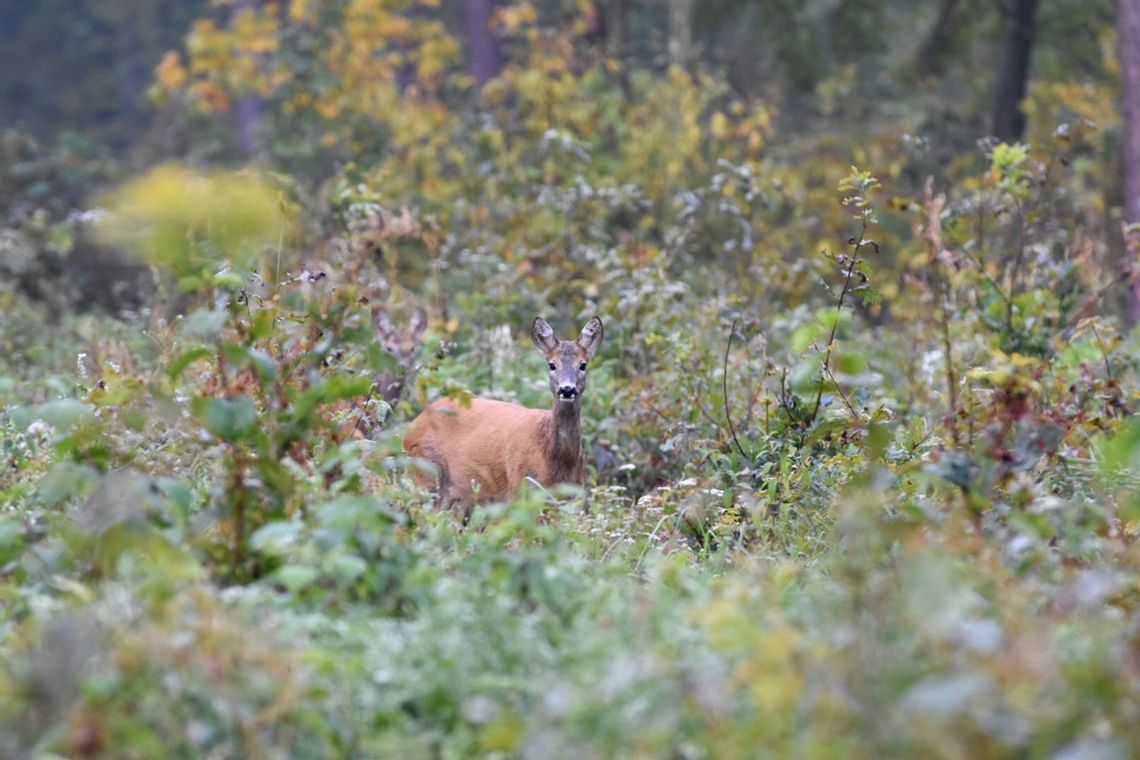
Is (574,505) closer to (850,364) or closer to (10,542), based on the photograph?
(850,364)

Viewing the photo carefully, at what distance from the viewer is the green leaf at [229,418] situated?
15.0 feet

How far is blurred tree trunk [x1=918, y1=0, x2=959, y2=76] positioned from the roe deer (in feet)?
33.9

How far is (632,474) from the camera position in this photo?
8.12 metres

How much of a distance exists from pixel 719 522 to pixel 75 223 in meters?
8.59

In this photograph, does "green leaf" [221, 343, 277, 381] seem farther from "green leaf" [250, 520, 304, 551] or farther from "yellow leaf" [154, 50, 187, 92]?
"yellow leaf" [154, 50, 187, 92]

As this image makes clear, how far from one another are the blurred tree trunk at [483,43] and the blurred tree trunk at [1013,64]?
562 cm

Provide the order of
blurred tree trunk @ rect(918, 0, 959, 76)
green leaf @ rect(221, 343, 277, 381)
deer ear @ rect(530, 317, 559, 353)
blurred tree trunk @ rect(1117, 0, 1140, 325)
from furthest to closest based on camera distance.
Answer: blurred tree trunk @ rect(918, 0, 959, 76) < blurred tree trunk @ rect(1117, 0, 1140, 325) < deer ear @ rect(530, 317, 559, 353) < green leaf @ rect(221, 343, 277, 381)

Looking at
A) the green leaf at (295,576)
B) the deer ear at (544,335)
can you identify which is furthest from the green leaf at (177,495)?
the deer ear at (544,335)

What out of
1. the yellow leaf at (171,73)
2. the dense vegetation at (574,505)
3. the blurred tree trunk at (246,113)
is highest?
the yellow leaf at (171,73)

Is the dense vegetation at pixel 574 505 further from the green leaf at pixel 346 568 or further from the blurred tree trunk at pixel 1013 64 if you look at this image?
the blurred tree trunk at pixel 1013 64

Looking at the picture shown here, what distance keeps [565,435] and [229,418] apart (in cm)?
316

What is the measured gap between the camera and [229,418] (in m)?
4.59

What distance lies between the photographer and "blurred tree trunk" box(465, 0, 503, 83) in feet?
58.3

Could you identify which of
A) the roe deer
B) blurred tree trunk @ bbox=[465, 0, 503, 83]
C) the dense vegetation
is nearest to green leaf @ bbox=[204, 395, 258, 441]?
the dense vegetation
